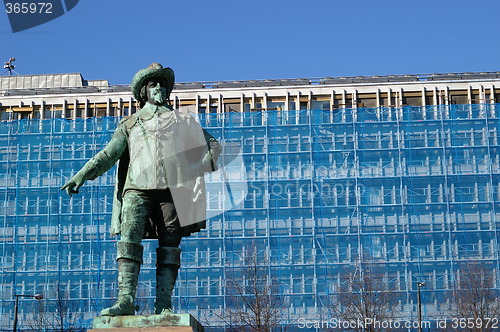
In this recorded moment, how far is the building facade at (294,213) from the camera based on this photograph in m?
47.1

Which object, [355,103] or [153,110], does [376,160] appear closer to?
[355,103]

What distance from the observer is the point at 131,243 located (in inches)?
470

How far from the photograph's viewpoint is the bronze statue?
39.2 feet

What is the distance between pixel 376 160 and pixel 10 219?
53.8 ft

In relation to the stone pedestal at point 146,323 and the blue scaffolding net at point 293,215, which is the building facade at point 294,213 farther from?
the stone pedestal at point 146,323

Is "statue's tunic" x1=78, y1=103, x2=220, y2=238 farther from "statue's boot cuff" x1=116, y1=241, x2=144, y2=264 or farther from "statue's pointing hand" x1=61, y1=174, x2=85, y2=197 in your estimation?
"statue's boot cuff" x1=116, y1=241, x2=144, y2=264

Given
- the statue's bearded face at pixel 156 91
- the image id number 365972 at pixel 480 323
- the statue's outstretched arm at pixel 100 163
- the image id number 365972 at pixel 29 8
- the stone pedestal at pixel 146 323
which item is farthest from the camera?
the image id number 365972 at pixel 480 323

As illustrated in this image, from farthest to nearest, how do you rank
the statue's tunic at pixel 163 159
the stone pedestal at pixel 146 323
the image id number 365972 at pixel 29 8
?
the image id number 365972 at pixel 29 8 < the statue's tunic at pixel 163 159 < the stone pedestal at pixel 146 323

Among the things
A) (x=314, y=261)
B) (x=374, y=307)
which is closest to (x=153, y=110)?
(x=374, y=307)

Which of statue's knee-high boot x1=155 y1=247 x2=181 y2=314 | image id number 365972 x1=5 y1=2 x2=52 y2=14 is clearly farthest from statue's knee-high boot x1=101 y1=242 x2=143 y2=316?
image id number 365972 x1=5 y1=2 x2=52 y2=14

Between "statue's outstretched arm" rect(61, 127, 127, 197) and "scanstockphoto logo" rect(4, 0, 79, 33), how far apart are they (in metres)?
2.95

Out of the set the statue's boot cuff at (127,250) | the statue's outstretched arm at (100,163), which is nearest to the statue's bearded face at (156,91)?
the statue's outstretched arm at (100,163)

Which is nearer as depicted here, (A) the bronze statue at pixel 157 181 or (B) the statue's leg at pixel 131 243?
(B) the statue's leg at pixel 131 243

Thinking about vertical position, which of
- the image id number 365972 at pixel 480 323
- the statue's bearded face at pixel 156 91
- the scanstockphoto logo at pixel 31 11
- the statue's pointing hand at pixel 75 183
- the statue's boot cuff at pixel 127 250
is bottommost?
the image id number 365972 at pixel 480 323
